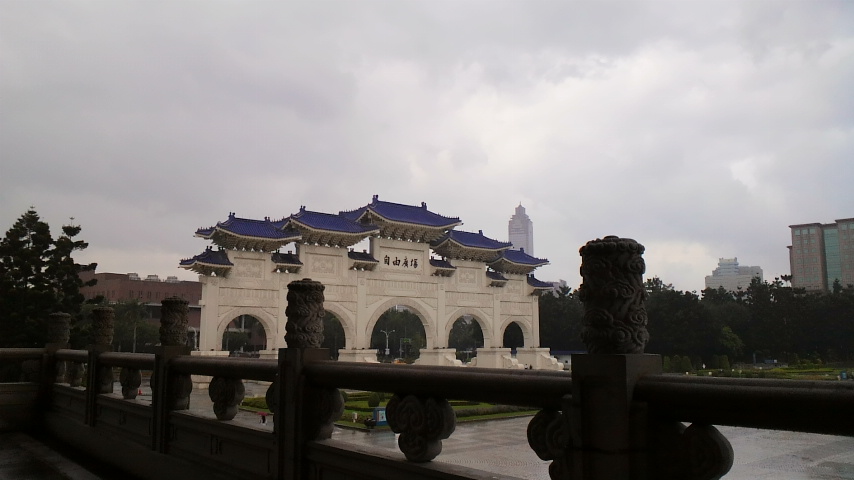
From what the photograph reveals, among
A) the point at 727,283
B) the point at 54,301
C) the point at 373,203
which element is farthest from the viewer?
the point at 727,283

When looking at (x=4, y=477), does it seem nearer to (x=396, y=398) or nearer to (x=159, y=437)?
(x=159, y=437)

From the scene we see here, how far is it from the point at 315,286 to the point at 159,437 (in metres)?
2.35

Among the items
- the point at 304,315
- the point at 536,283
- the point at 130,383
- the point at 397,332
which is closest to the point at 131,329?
the point at 397,332

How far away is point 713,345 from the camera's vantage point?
3897 centimetres

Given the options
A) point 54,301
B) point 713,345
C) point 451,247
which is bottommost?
point 713,345

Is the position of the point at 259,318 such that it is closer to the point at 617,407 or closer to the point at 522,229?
the point at 617,407

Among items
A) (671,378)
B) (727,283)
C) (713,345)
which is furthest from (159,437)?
(727,283)

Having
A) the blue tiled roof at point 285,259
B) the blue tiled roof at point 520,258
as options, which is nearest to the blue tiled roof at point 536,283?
the blue tiled roof at point 520,258

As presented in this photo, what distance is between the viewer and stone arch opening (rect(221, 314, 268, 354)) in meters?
53.2

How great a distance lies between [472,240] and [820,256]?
3984 centimetres

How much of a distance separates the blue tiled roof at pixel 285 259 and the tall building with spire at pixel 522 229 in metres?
74.0

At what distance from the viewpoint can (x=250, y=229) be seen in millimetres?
23531

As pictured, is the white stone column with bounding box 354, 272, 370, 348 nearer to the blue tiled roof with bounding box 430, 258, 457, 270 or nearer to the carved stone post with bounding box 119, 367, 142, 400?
the blue tiled roof with bounding box 430, 258, 457, 270

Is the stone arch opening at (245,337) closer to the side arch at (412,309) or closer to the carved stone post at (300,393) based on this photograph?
the side arch at (412,309)
